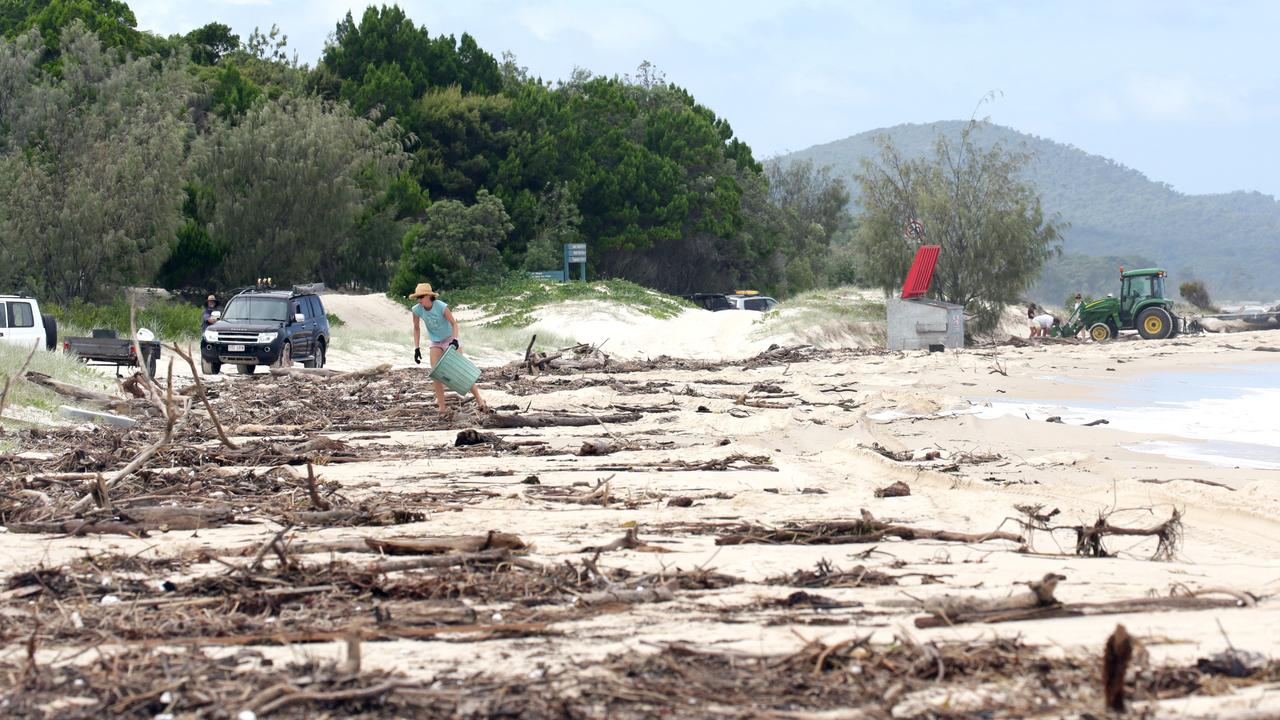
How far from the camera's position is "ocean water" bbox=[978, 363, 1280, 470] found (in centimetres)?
1342

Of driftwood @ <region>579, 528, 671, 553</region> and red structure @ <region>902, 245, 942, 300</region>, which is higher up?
red structure @ <region>902, 245, 942, 300</region>

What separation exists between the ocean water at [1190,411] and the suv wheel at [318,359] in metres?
13.3

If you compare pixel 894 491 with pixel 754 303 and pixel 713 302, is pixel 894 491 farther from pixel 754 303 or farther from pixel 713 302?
pixel 713 302

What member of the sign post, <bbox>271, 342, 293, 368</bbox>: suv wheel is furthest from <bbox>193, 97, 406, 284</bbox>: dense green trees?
<bbox>271, 342, 293, 368</bbox>: suv wheel

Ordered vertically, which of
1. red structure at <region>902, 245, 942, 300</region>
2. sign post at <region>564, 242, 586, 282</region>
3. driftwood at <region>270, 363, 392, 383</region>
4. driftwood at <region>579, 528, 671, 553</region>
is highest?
sign post at <region>564, 242, 586, 282</region>

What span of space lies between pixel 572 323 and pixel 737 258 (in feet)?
90.9

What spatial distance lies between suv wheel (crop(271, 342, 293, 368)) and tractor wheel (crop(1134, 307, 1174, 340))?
2911 centimetres

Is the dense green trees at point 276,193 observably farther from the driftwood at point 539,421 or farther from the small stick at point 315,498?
the small stick at point 315,498

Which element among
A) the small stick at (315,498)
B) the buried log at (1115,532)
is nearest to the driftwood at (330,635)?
the small stick at (315,498)

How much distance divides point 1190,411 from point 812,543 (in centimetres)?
1293

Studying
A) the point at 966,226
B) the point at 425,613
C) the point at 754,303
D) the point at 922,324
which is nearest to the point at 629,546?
the point at 425,613

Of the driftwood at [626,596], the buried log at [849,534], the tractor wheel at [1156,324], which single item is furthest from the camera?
the tractor wheel at [1156,324]

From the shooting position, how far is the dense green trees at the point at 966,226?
156 feet

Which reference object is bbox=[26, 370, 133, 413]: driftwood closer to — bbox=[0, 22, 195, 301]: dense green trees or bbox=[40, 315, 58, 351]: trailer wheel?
bbox=[40, 315, 58, 351]: trailer wheel
